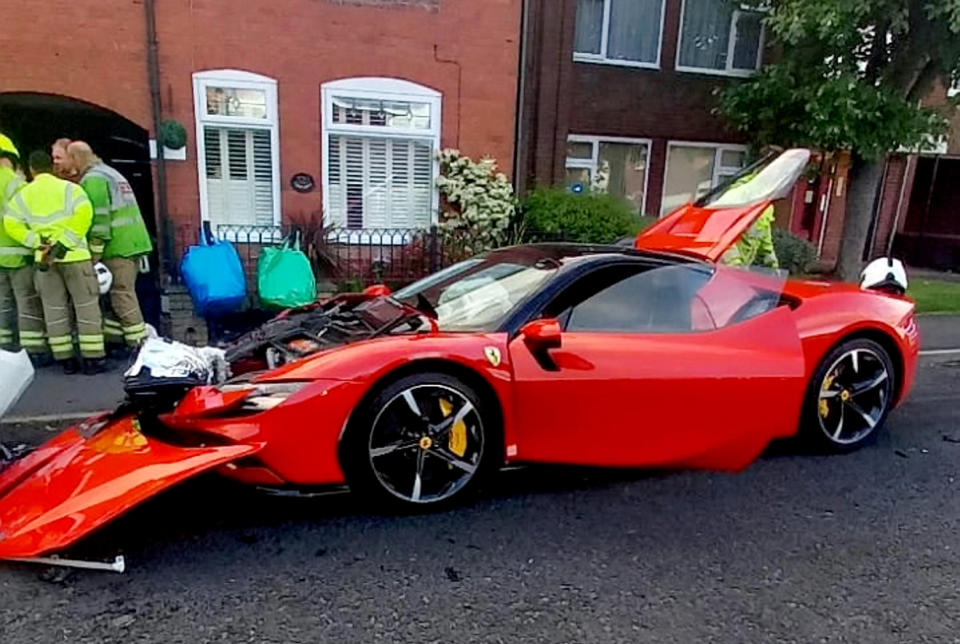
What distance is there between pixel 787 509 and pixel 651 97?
9.81 metres

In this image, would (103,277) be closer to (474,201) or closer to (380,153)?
(380,153)

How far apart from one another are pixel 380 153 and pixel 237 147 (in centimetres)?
190

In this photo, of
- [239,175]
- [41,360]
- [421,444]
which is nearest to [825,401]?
[421,444]

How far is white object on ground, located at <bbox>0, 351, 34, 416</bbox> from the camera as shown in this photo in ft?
11.2

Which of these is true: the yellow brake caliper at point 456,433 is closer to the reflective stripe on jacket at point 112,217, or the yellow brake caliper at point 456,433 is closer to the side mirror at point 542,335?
the side mirror at point 542,335

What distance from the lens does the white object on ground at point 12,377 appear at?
11.2ft

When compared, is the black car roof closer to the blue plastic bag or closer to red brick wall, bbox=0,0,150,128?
the blue plastic bag

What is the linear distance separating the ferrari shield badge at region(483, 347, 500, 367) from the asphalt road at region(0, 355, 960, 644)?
725 millimetres

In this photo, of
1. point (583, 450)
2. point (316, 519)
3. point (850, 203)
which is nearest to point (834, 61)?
point (850, 203)

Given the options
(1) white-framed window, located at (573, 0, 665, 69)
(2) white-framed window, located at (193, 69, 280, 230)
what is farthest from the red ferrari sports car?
(1) white-framed window, located at (573, 0, 665, 69)

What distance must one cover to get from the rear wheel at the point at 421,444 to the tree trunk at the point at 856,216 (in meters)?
9.32

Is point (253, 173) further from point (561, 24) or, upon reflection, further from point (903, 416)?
point (903, 416)

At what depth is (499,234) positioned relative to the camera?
381 inches

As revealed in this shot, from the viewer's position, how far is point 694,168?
41.6 feet
